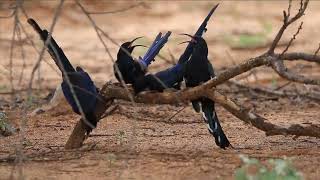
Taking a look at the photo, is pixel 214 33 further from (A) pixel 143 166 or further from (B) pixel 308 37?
(A) pixel 143 166

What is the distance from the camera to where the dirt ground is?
4.31 metres

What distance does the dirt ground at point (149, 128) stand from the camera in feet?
14.1

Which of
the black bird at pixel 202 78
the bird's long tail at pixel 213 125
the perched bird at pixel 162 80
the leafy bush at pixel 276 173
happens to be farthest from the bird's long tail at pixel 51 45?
the leafy bush at pixel 276 173

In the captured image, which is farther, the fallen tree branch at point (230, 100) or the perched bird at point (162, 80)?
the perched bird at point (162, 80)

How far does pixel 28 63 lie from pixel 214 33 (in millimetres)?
2972

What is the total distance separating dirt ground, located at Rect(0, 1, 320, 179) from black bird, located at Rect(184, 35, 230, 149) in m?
0.10

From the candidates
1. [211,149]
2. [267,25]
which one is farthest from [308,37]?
[211,149]

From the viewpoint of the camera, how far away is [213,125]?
482 cm

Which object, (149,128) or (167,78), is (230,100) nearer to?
(167,78)

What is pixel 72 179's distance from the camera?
4.17 metres

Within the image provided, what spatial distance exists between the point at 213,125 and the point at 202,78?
0.95ft

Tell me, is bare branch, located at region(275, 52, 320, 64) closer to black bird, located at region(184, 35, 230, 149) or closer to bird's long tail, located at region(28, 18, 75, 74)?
black bird, located at region(184, 35, 230, 149)

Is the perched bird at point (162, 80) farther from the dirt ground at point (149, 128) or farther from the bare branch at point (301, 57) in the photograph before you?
the bare branch at point (301, 57)

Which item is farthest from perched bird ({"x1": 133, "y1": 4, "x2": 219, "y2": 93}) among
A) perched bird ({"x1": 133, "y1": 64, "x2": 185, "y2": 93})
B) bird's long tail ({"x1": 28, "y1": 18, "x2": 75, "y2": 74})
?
bird's long tail ({"x1": 28, "y1": 18, "x2": 75, "y2": 74})
